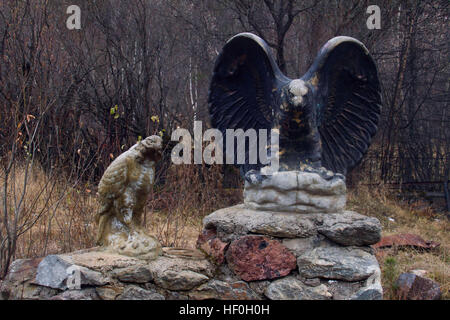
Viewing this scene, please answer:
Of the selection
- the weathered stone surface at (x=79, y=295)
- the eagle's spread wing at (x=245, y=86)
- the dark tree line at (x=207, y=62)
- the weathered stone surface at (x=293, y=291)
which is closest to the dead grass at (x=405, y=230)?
the dark tree line at (x=207, y=62)

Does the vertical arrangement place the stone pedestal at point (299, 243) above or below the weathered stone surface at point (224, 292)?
above

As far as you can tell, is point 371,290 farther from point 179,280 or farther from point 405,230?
point 405,230

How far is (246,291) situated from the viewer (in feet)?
8.57

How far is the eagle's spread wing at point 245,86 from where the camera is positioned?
9.50 ft

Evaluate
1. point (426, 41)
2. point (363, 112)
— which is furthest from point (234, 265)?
point (426, 41)

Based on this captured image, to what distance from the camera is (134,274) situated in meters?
2.48

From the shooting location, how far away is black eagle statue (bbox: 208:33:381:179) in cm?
281

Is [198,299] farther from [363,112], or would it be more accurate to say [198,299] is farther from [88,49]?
[88,49]

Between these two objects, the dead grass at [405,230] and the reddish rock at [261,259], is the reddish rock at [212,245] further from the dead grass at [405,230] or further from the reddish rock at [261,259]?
the dead grass at [405,230]

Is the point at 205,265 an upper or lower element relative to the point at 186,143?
lower

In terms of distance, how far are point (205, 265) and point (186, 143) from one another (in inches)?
106

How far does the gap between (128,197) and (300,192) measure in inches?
43.4

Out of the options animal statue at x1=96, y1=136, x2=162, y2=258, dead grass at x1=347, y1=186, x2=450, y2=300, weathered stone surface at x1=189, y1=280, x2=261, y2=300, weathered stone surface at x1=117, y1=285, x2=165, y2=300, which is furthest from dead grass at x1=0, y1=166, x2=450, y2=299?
weathered stone surface at x1=189, y1=280, x2=261, y2=300

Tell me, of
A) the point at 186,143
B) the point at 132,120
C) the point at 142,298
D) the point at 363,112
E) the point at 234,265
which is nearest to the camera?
the point at 142,298
